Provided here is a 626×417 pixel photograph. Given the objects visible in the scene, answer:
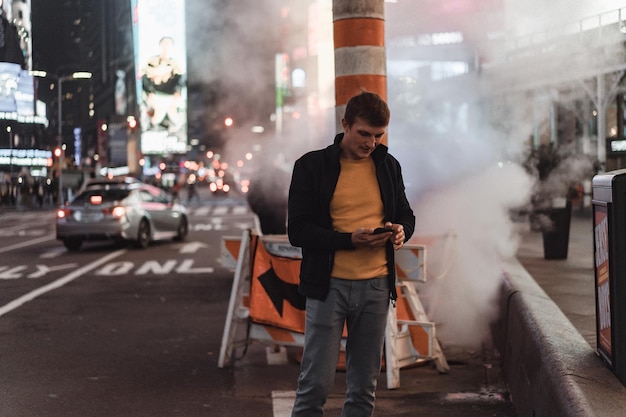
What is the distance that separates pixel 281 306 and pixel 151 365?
44.1 inches

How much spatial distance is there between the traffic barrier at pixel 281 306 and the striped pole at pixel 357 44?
123 cm

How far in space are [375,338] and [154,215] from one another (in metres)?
14.2

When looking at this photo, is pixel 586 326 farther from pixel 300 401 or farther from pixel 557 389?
pixel 300 401

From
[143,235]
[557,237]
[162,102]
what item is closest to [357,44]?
[557,237]

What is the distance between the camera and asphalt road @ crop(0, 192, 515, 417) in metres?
4.89

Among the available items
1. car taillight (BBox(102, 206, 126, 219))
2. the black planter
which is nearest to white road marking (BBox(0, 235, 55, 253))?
car taillight (BBox(102, 206, 126, 219))

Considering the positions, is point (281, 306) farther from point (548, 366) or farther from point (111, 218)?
point (111, 218)

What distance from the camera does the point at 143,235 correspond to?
16469 mm

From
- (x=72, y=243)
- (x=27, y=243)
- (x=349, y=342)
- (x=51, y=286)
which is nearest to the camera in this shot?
(x=349, y=342)

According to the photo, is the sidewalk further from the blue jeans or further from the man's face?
the man's face

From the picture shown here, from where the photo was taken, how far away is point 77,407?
192 inches

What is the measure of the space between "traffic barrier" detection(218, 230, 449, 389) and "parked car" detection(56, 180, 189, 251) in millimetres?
10397

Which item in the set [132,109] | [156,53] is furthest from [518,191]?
[132,109]

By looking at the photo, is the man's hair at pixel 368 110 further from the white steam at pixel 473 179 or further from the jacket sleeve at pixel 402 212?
the white steam at pixel 473 179
